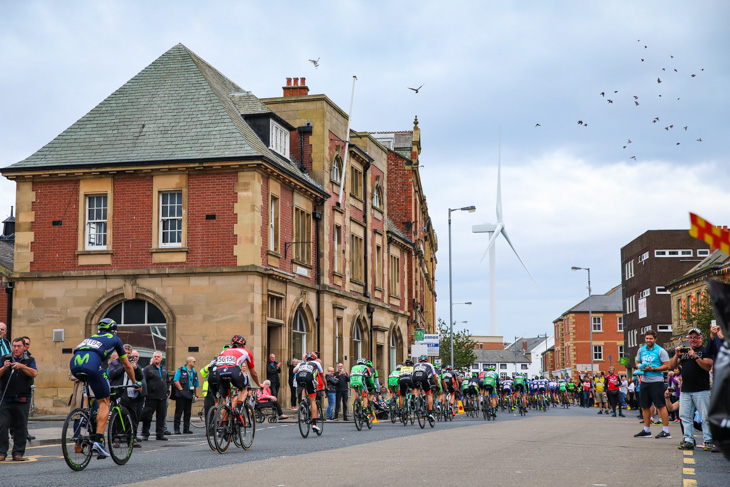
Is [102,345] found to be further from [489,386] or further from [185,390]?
[489,386]

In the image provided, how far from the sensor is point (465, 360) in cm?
8425

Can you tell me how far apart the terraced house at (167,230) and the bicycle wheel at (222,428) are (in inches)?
563

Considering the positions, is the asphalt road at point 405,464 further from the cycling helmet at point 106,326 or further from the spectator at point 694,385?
the cycling helmet at point 106,326

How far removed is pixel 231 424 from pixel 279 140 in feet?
68.3

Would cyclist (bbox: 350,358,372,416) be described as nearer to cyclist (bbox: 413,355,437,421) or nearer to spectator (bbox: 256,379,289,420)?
cyclist (bbox: 413,355,437,421)

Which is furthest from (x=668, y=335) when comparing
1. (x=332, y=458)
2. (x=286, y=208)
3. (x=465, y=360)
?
(x=332, y=458)

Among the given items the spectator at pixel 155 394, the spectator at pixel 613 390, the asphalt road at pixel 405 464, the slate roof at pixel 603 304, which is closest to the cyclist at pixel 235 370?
the asphalt road at pixel 405 464

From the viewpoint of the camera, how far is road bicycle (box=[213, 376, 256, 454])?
13.9m

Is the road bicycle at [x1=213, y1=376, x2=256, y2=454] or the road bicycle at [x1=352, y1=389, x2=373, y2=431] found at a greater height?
the road bicycle at [x1=213, y1=376, x2=256, y2=454]

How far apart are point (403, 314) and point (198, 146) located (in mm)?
21998

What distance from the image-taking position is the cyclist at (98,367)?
37.2ft

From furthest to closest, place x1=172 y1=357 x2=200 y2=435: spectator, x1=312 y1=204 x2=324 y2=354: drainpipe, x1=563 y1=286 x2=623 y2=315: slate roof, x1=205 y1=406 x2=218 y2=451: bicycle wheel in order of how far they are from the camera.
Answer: x1=563 y1=286 x2=623 y2=315: slate roof < x1=312 y1=204 x2=324 y2=354: drainpipe < x1=172 y1=357 x2=200 y2=435: spectator < x1=205 y1=406 x2=218 y2=451: bicycle wheel

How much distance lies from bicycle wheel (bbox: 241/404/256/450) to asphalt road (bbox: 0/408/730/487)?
0.37m

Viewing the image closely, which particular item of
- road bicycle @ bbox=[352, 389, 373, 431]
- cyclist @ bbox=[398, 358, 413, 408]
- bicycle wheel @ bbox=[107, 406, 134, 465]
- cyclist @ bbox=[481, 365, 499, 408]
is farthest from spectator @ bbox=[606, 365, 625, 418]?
bicycle wheel @ bbox=[107, 406, 134, 465]
